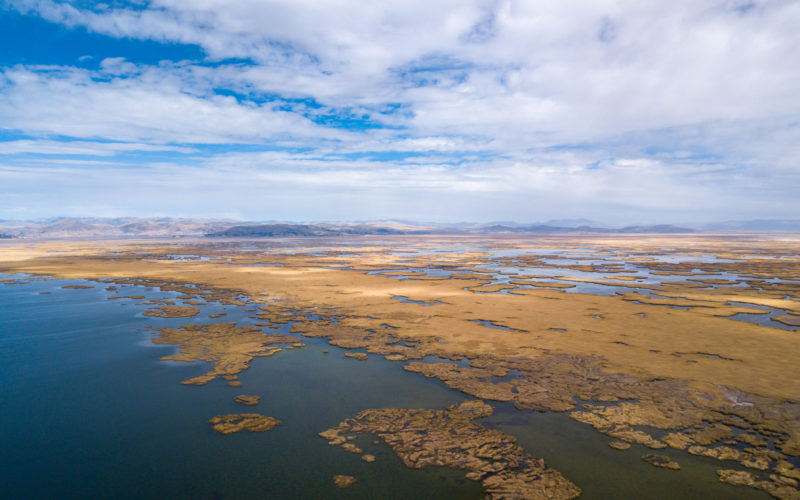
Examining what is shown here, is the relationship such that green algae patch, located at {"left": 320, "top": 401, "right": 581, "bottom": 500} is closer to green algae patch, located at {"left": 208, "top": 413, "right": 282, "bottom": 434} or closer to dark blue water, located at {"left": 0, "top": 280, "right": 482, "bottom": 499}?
dark blue water, located at {"left": 0, "top": 280, "right": 482, "bottom": 499}

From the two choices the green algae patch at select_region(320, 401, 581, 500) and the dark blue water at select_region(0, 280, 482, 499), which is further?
the dark blue water at select_region(0, 280, 482, 499)

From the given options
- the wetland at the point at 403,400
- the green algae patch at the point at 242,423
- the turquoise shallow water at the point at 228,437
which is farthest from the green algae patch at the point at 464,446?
the green algae patch at the point at 242,423

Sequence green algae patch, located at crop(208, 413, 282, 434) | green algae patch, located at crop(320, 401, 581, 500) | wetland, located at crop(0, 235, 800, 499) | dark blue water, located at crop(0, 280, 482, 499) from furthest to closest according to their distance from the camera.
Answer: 1. green algae patch, located at crop(208, 413, 282, 434)
2. wetland, located at crop(0, 235, 800, 499)
3. dark blue water, located at crop(0, 280, 482, 499)
4. green algae patch, located at crop(320, 401, 581, 500)

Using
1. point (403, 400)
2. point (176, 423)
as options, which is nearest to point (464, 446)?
point (403, 400)

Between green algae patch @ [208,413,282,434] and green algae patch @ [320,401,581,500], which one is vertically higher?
green algae patch @ [320,401,581,500]

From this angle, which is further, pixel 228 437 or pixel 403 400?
pixel 403 400

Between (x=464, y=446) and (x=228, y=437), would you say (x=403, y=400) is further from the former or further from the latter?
(x=228, y=437)

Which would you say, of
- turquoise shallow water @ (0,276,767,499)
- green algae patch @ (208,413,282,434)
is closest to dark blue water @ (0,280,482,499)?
turquoise shallow water @ (0,276,767,499)

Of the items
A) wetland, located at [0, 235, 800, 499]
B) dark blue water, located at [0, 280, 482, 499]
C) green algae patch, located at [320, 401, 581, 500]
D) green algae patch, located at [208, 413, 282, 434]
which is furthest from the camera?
green algae patch, located at [208, 413, 282, 434]
